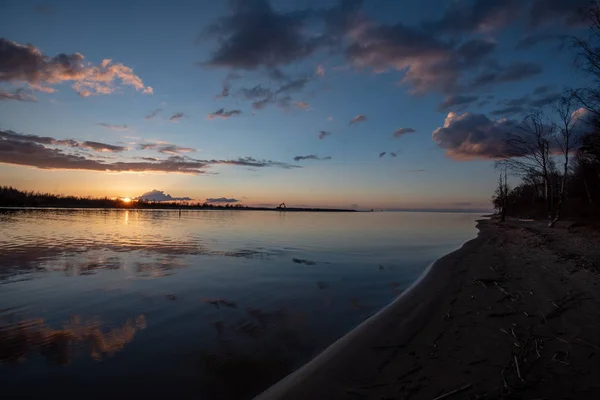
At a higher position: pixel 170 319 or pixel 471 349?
pixel 471 349

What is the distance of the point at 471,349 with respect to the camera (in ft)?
14.9

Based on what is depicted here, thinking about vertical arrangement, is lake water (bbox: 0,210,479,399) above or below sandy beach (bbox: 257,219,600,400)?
below

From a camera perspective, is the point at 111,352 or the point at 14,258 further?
the point at 14,258

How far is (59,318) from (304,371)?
213 inches

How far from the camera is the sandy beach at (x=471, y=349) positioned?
357 cm

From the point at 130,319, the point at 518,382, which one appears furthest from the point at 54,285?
the point at 518,382

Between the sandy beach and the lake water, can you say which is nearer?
the sandy beach

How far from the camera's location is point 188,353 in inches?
196

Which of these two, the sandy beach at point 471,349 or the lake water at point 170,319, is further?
the lake water at point 170,319

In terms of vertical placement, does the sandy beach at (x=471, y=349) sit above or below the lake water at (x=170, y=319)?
above

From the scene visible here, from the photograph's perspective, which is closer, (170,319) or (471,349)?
(471,349)

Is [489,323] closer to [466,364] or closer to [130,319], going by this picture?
[466,364]

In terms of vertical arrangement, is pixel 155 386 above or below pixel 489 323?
below

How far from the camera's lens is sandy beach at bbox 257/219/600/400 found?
3.57 m
